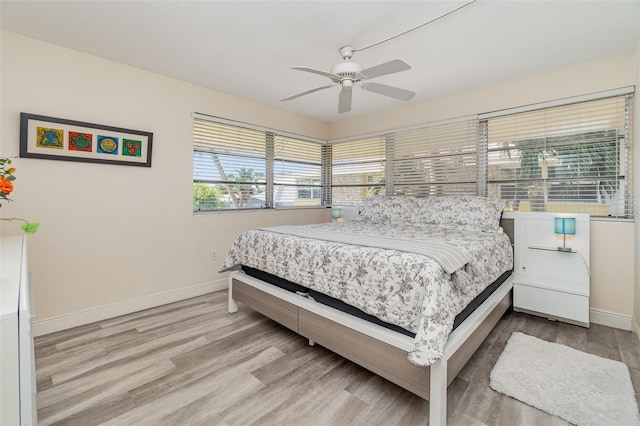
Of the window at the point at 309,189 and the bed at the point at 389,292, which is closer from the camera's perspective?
the bed at the point at 389,292

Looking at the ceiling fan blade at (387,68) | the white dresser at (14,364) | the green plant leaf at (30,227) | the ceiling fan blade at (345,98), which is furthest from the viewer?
the ceiling fan blade at (345,98)

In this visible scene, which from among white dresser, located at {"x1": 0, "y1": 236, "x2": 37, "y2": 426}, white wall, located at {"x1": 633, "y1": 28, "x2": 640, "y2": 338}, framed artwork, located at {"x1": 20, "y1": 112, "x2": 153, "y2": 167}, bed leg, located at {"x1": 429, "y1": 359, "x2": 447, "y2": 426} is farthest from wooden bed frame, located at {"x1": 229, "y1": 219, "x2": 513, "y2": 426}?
framed artwork, located at {"x1": 20, "y1": 112, "x2": 153, "y2": 167}

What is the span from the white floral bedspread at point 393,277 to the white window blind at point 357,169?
2.06m

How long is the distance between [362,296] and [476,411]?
2.77ft

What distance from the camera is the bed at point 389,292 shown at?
4.86 feet

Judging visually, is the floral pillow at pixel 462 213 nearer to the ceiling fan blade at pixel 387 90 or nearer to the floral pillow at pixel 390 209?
the floral pillow at pixel 390 209

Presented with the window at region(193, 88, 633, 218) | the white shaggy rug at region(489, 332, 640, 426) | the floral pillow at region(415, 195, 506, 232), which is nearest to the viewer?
the white shaggy rug at region(489, 332, 640, 426)

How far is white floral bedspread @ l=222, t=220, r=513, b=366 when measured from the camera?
1444mm

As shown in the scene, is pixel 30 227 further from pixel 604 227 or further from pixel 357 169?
pixel 604 227

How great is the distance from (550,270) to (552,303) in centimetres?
32

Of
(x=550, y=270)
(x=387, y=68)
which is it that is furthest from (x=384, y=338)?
(x=550, y=270)

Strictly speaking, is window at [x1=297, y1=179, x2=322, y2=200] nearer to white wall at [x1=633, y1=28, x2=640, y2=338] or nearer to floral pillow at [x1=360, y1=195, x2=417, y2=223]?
floral pillow at [x1=360, y1=195, x2=417, y2=223]

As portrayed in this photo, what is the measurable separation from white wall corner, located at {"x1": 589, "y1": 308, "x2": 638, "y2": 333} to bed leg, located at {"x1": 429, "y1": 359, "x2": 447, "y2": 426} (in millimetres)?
2284

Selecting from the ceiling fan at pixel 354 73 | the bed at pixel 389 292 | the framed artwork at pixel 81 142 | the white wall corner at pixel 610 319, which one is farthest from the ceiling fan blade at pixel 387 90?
the white wall corner at pixel 610 319
